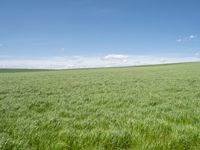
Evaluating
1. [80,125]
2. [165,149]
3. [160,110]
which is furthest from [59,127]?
Result: [160,110]

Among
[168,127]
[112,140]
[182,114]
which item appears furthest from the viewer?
[182,114]

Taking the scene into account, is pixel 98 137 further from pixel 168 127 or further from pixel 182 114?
pixel 182 114

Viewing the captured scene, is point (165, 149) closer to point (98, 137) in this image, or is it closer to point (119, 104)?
point (98, 137)

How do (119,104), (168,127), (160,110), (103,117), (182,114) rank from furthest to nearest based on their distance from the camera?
(119,104), (160,110), (182,114), (103,117), (168,127)

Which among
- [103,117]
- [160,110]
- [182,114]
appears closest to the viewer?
[103,117]

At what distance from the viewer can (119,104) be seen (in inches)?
314

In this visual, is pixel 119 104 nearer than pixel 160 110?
No

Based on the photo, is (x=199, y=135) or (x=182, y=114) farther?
(x=182, y=114)

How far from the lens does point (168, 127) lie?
16.0ft

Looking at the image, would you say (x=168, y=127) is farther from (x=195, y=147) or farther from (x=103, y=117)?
(x=103, y=117)

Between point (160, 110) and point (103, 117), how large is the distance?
2310mm

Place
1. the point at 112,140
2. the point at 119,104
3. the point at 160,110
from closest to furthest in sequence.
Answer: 1. the point at 112,140
2. the point at 160,110
3. the point at 119,104

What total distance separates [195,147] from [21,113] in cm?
522

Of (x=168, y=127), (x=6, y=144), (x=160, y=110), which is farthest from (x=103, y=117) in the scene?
(x=6, y=144)
